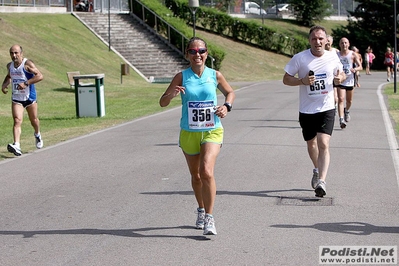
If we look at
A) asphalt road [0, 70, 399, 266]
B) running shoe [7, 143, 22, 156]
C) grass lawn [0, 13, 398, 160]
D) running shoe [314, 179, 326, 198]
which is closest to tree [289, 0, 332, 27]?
grass lawn [0, 13, 398, 160]

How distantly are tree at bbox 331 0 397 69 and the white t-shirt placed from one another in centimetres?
5190

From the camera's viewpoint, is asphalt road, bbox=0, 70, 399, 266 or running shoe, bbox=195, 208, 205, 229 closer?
asphalt road, bbox=0, 70, 399, 266

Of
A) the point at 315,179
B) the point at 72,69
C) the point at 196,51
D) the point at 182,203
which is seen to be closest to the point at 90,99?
the point at 315,179

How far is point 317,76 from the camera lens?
967cm

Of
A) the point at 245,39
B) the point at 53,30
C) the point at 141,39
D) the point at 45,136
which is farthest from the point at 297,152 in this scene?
the point at 245,39

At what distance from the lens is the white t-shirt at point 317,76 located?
9680 mm

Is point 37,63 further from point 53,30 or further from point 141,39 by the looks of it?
point 141,39

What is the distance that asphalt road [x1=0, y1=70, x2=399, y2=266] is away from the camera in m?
7.00

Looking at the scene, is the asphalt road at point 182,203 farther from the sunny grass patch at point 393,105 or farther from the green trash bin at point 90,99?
the green trash bin at point 90,99

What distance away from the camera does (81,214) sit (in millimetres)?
8664

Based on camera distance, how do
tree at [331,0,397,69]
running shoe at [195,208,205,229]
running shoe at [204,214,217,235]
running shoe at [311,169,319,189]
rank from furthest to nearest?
tree at [331,0,397,69]
running shoe at [311,169,319,189]
running shoe at [195,208,205,229]
running shoe at [204,214,217,235]

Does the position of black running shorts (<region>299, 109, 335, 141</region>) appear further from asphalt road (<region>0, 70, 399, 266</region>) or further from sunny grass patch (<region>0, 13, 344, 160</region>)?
sunny grass patch (<region>0, 13, 344, 160</region>)

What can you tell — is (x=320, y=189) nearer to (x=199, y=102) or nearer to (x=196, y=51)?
(x=199, y=102)

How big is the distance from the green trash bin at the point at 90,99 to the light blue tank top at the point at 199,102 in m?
14.0
